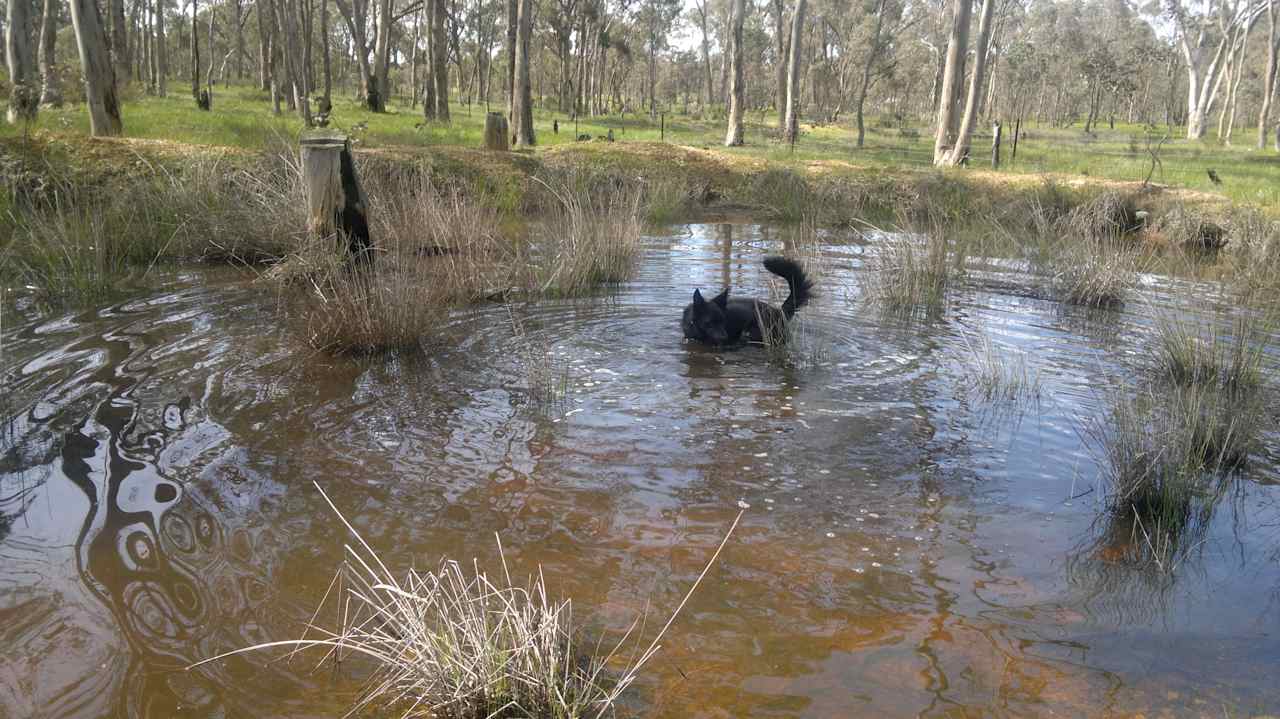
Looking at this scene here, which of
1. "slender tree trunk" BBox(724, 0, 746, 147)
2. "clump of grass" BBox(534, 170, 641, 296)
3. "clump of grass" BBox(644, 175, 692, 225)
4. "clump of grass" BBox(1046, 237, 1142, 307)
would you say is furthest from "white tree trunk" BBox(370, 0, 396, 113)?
"clump of grass" BBox(1046, 237, 1142, 307)

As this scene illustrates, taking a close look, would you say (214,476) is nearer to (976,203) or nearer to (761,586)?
(761,586)

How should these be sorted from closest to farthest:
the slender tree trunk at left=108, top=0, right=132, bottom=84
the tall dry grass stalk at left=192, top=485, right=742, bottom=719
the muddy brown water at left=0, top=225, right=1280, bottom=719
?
the tall dry grass stalk at left=192, top=485, right=742, bottom=719 < the muddy brown water at left=0, top=225, right=1280, bottom=719 < the slender tree trunk at left=108, top=0, right=132, bottom=84

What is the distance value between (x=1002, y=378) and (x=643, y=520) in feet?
10.9

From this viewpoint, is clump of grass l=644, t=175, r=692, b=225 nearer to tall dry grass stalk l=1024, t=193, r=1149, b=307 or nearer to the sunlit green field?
the sunlit green field

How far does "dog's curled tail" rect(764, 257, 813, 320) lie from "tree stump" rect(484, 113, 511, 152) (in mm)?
11358

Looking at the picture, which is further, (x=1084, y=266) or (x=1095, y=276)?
(x=1084, y=266)

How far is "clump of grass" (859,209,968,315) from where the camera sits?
845 centimetres

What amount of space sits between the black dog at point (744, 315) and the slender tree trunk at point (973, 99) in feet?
50.0

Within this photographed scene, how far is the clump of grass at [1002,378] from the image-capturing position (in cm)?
605

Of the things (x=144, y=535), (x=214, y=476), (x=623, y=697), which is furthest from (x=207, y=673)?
(x=214, y=476)

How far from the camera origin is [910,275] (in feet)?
28.0

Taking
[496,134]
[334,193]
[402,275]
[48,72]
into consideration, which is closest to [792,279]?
[402,275]

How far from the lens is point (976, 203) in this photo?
1508 cm

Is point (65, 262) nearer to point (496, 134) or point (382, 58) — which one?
point (496, 134)
